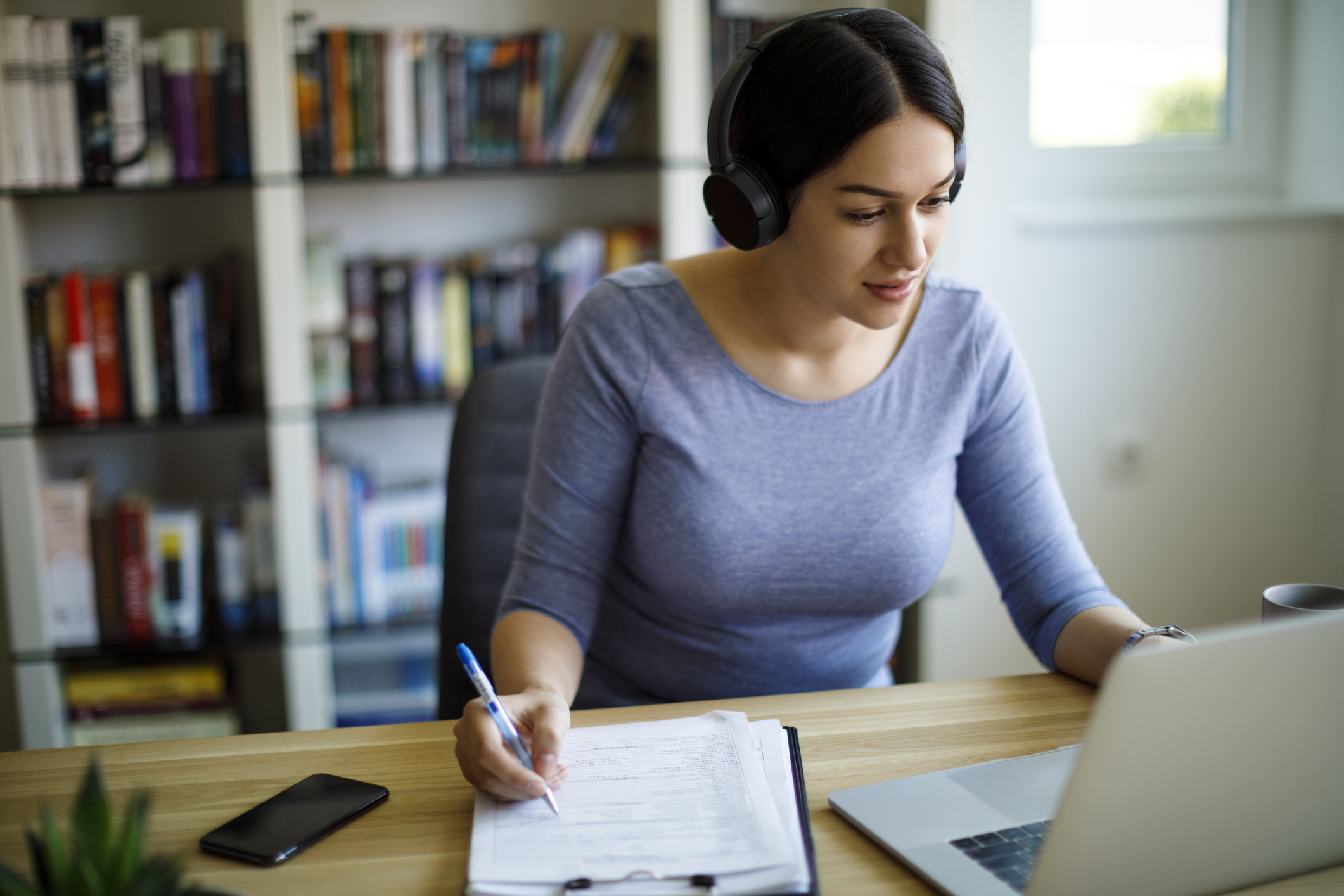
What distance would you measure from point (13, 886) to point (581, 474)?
66 centimetres

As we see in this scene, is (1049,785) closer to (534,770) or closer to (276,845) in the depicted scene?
(534,770)

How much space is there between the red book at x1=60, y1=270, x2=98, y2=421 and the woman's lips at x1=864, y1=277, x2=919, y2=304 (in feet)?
4.89

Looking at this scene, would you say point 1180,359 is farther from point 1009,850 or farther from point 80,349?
point 80,349

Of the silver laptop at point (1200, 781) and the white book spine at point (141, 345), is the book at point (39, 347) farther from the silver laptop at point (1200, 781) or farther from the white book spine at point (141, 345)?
the silver laptop at point (1200, 781)

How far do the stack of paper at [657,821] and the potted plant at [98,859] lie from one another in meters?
0.22

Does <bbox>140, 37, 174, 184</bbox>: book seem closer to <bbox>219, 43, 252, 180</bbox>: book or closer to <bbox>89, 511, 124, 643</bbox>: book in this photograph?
<bbox>219, 43, 252, 180</bbox>: book

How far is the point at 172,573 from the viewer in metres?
1.91

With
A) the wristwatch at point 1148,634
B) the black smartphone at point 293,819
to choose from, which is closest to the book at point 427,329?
the black smartphone at point 293,819

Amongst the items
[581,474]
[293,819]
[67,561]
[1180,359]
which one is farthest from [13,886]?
[1180,359]

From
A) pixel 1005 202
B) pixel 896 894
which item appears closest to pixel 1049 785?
pixel 896 894

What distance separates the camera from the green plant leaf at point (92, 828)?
0.48 metres

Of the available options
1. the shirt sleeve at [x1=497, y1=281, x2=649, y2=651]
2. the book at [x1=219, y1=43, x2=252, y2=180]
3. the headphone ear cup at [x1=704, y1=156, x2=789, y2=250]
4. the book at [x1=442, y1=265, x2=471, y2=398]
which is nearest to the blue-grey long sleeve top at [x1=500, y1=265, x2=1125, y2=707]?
the shirt sleeve at [x1=497, y1=281, x2=649, y2=651]

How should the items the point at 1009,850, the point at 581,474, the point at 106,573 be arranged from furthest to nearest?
1. the point at 106,573
2. the point at 581,474
3. the point at 1009,850

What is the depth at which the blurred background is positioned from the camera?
1.84 meters
